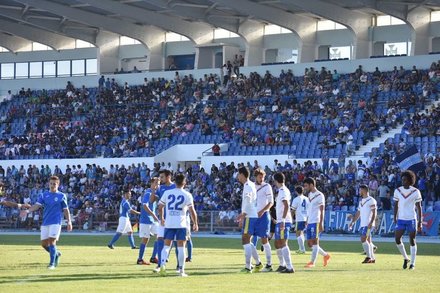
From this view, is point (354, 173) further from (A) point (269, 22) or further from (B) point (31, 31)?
(B) point (31, 31)

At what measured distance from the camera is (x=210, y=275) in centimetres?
2180

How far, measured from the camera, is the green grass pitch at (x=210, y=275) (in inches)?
737

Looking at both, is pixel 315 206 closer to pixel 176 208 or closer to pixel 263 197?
pixel 263 197

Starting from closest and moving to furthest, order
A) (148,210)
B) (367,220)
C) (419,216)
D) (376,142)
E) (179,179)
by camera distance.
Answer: (179,179), (419,216), (148,210), (367,220), (376,142)

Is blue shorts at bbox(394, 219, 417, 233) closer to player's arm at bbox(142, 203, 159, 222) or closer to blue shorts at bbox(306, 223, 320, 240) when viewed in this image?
blue shorts at bbox(306, 223, 320, 240)

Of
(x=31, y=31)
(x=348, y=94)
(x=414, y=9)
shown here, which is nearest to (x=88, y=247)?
(x=348, y=94)

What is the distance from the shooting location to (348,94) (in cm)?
5588

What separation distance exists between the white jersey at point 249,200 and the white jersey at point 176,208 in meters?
1.43

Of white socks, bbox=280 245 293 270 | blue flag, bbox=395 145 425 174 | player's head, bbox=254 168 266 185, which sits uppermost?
blue flag, bbox=395 145 425 174

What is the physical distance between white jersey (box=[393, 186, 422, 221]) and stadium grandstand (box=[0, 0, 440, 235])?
1776 cm

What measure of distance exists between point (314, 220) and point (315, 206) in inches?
13.9

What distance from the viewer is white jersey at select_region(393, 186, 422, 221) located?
2408 cm

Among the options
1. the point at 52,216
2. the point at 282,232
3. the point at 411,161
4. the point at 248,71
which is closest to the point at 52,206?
the point at 52,216

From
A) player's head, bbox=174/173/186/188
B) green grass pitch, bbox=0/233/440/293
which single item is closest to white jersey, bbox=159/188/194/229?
player's head, bbox=174/173/186/188
